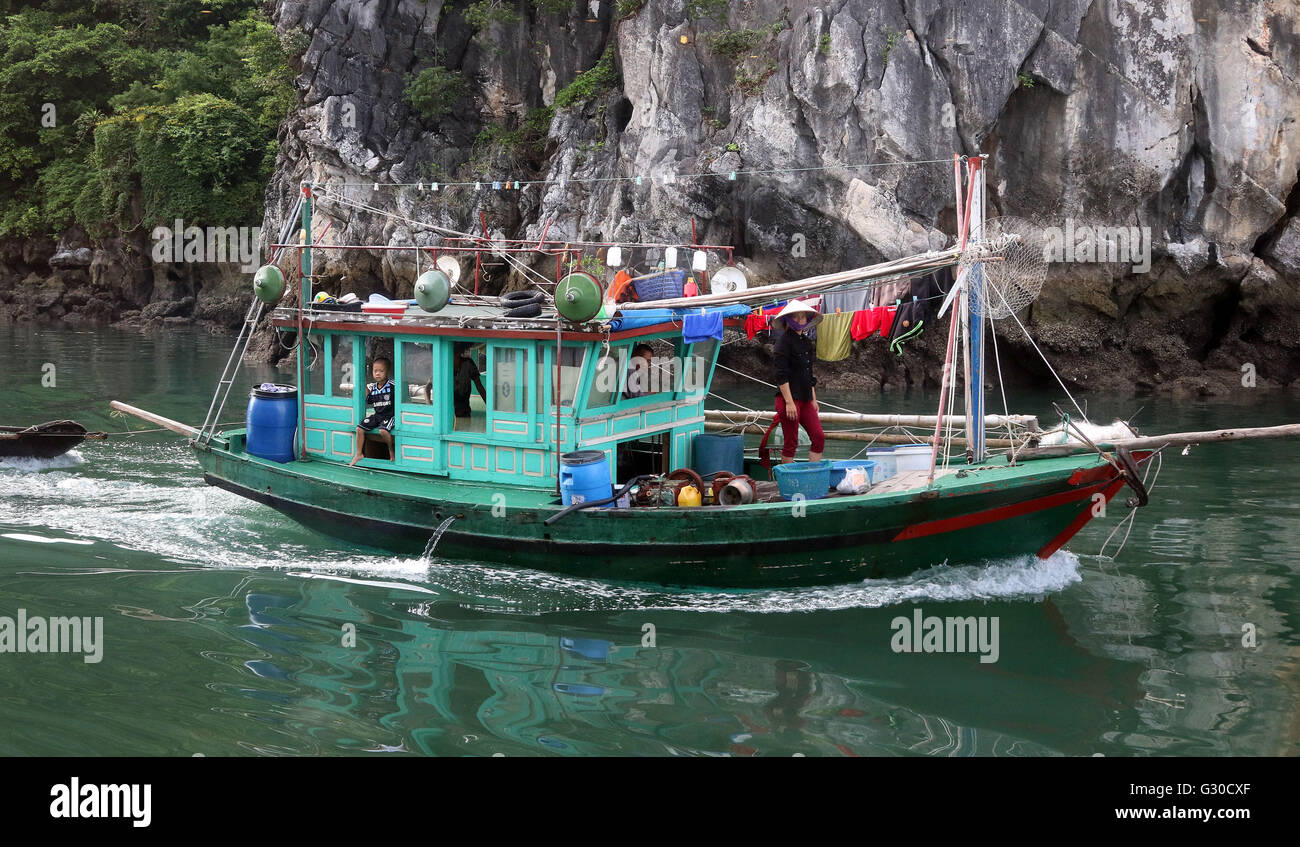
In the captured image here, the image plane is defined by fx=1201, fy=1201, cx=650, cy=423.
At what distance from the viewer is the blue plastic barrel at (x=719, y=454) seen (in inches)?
464

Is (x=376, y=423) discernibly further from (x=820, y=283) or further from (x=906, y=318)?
(x=906, y=318)

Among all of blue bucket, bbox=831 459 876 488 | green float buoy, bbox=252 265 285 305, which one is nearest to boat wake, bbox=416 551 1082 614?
blue bucket, bbox=831 459 876 488

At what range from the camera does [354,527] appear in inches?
448

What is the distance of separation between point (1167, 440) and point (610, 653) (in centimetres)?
460

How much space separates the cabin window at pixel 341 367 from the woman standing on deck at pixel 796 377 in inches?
166

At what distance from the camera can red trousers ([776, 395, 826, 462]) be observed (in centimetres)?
1128

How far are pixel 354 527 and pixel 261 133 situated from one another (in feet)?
80.1

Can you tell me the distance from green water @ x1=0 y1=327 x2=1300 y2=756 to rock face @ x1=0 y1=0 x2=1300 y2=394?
366 inches

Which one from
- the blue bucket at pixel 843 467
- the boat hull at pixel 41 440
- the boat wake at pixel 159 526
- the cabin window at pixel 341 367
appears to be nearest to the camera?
the blue bucket at pixel 843 467

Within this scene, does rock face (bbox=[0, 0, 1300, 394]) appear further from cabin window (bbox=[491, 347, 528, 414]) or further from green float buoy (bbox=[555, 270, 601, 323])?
green float buoy (bbox=[555, 270, 601, 323])

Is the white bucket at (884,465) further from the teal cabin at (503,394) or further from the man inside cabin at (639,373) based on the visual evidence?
the man inside cabin at (639,373)

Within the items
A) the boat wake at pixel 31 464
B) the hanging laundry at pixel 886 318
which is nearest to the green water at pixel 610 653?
the boat wake at pixel 31 464

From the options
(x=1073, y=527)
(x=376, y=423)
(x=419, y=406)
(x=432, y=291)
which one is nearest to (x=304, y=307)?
(x=376, y=423)

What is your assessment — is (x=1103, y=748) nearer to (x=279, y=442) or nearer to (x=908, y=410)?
(x=279, y=442)
